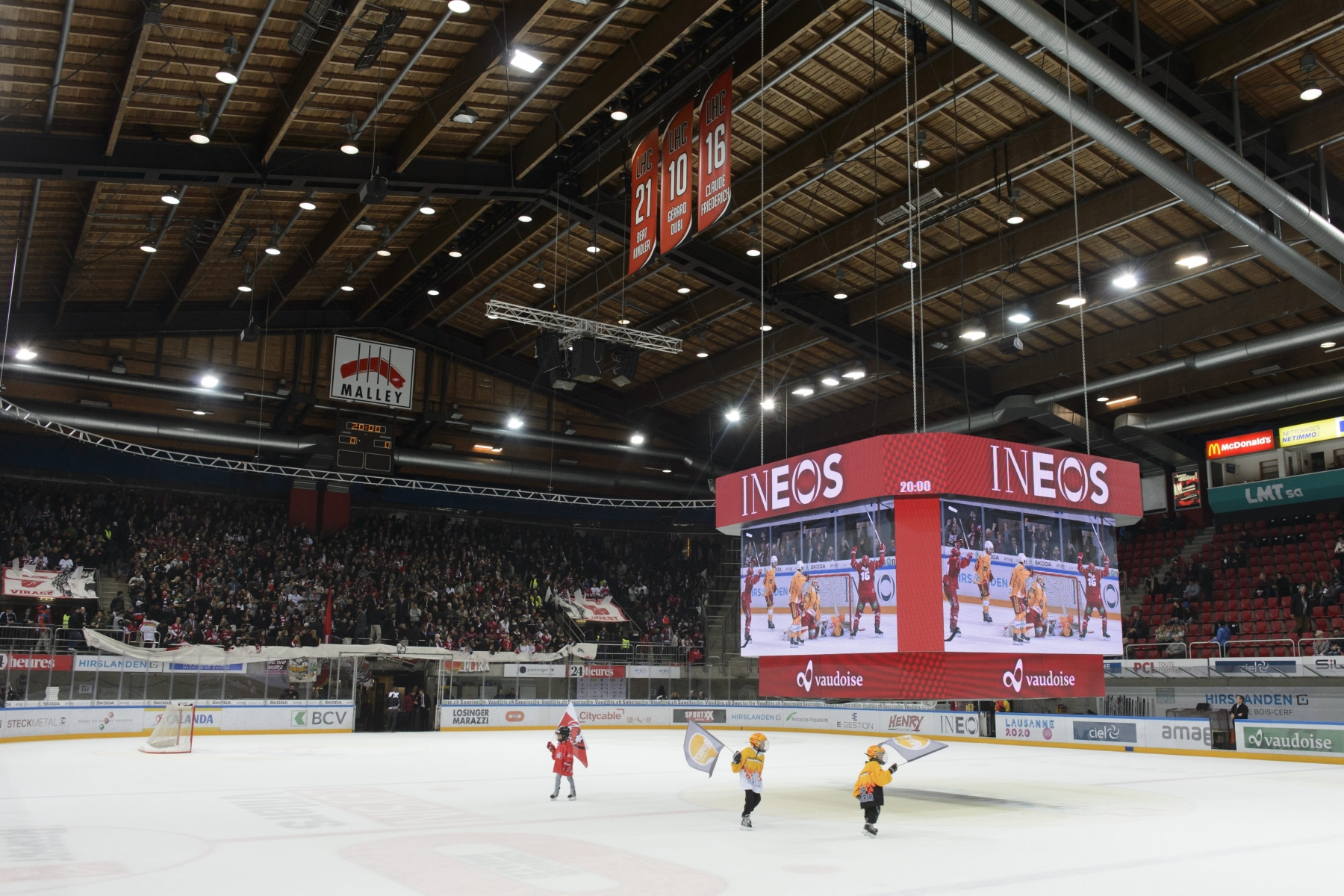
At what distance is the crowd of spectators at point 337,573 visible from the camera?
35188mm

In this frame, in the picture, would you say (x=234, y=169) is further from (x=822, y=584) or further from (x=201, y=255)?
(x=822, y=584)

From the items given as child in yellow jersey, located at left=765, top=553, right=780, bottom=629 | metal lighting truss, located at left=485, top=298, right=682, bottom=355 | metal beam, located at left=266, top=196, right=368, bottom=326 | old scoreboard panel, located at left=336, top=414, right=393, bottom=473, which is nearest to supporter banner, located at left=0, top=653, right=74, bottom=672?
old scoreboard panel, located at left=336, top=414, right=393, bottom=473

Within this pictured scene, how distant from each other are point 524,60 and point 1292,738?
74.9 feet

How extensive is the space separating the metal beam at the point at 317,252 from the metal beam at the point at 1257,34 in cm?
1826

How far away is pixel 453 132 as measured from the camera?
936 inches

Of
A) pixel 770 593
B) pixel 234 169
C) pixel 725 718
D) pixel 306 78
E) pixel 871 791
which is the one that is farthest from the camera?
pixel 725 718

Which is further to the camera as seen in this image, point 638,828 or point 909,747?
point 909,747

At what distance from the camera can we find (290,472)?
3831 centimetres

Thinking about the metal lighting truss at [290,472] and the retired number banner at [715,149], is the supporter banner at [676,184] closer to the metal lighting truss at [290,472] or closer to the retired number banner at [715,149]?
the retired number banner at [715,149]

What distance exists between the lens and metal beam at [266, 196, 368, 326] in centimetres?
2714

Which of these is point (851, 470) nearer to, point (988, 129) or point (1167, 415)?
point (988, 129)

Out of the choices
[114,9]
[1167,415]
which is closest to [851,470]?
[114,9]

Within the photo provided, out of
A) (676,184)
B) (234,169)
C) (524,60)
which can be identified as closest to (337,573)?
(234,169)

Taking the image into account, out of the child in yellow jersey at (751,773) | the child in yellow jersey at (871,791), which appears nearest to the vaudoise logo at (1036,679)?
the child in yellow jersey at (871,791)
